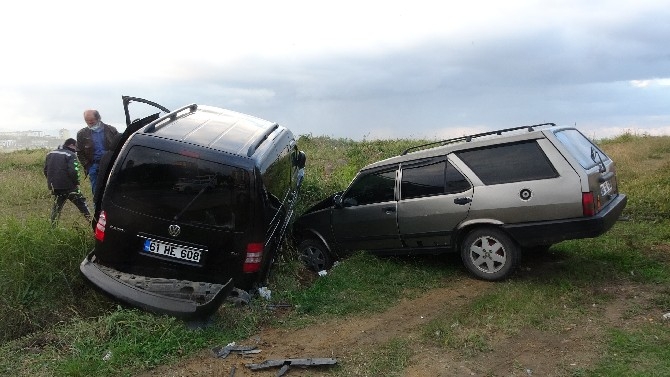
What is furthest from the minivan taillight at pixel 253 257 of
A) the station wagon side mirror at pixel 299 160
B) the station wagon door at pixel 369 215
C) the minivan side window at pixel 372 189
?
the station wagon side mirror at pixel 299 160

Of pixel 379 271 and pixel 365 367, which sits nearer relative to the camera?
pixel 365 367

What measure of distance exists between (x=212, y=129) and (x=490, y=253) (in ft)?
11.4

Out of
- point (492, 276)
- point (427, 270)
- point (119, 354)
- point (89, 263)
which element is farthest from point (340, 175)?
point (119, 354)

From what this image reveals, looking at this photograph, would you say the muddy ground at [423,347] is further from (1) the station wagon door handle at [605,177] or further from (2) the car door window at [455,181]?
(2) the car door window at [455,181]

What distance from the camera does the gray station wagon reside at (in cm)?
577

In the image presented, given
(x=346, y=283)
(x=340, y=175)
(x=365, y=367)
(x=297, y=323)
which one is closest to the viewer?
(x=365, y=367)

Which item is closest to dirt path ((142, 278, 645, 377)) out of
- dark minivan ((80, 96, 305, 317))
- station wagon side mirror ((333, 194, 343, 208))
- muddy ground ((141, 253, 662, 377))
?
muddy ground ((141, 253, 662, 377))

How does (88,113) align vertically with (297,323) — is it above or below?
above

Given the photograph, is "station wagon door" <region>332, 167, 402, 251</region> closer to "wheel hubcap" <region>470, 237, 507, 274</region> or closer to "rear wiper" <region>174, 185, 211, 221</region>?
"wheel hubcap" <region>470, 237, 507, 274</region>

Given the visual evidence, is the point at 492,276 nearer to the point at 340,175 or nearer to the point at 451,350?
the point at 451,350

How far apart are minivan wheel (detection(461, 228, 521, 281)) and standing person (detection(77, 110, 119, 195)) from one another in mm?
5201

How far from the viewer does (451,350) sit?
4.59 meters

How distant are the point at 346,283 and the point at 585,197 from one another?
9.09ft

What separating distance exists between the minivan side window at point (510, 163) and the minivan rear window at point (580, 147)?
314 mm
